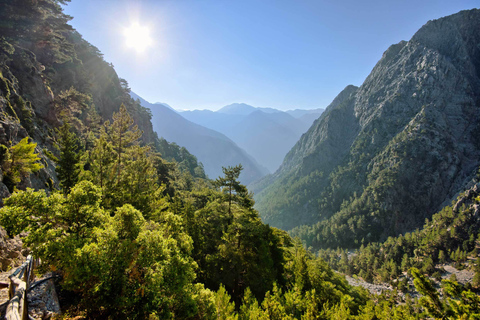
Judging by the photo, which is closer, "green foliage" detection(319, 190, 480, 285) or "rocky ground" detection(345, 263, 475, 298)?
"rocky ground" detection(345, 263, 475, 298)

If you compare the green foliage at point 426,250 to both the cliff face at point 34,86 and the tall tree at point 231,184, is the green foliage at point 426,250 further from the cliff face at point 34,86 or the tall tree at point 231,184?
the cliff face at point 34,86

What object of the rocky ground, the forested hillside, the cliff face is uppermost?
the cliff face

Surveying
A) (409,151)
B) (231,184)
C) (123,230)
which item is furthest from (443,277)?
(123,230)

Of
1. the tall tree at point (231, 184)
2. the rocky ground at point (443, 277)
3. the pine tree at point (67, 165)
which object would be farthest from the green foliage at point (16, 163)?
the rocky ground at point (443, 277)

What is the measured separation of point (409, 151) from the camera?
142 metres

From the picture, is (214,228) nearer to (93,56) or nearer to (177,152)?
(93,56)

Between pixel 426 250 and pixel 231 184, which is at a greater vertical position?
pixel 231 184

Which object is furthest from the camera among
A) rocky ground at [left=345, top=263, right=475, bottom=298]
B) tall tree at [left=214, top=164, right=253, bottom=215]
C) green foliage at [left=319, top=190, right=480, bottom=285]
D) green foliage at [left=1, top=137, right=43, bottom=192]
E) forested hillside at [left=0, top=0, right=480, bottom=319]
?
green foliage at [left=319, top=190, right=480, bottom=285]

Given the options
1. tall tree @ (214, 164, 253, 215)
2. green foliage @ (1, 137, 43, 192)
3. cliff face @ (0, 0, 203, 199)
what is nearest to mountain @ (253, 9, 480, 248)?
tall tree @ (214, 164, 253, 215)

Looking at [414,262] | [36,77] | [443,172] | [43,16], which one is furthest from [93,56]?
[443,172]

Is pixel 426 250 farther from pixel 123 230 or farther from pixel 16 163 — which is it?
pixel 16 163

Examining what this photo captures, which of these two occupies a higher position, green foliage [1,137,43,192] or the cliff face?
the cliff face

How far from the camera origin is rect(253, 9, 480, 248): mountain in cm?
13525

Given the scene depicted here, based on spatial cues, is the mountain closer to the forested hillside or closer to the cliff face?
the forested hillside
